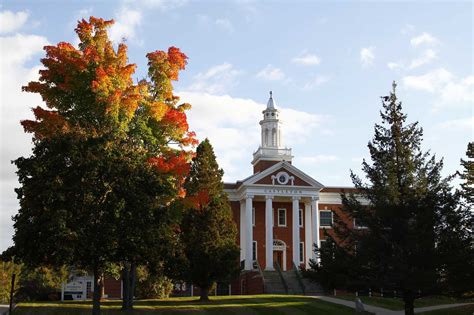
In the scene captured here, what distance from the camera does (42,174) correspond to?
21406 millimetres

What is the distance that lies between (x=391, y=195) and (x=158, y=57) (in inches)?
482

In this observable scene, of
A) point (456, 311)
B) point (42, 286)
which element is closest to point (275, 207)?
point (42, 286)

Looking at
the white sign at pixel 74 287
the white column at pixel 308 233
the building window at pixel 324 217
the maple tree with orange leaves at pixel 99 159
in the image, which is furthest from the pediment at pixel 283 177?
the maple tree with orange leaves at pixel 99 159

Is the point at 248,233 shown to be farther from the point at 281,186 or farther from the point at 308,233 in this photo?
the point at 308,233

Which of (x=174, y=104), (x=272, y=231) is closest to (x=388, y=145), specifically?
(x=174, y=104)

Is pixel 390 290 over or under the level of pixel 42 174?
under

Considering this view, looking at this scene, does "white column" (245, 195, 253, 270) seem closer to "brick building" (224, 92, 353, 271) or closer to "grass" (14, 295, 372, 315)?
"brick building" (224, 92, 353, 271)

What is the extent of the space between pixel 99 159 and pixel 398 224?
1245cm

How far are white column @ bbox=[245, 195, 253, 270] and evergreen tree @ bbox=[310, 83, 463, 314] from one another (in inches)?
867

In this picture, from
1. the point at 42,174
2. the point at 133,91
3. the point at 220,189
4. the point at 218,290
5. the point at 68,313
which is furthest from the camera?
the point at 218,290

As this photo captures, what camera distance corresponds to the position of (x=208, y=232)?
117 ft

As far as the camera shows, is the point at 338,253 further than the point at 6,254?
Yes

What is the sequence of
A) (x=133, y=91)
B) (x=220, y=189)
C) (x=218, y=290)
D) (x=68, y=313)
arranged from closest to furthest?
(x=133, y=91), (x=68, y=313), (x=220, y=189), (x=218, y=290)

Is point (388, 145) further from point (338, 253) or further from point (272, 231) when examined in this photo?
point (272, 231)
